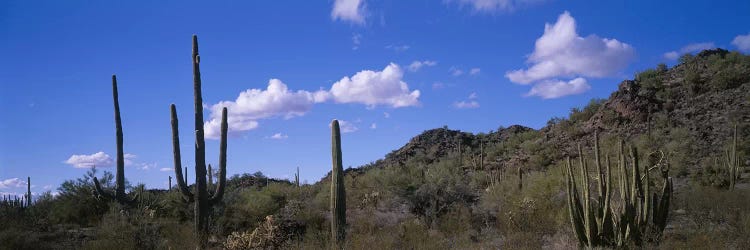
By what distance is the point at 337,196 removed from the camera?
1381 cm

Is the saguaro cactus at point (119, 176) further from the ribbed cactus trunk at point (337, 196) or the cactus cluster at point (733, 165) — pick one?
the cactus cluster at point (733, 165)

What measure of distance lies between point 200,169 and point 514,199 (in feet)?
30.4

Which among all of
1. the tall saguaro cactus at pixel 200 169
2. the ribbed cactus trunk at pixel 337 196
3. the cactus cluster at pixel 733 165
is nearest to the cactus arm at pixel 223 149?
the tall saguaro cactus at pixel 200 169

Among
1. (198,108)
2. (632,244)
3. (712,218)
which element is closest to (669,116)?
(712,218)

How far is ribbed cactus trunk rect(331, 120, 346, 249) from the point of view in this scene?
13038 millimetres

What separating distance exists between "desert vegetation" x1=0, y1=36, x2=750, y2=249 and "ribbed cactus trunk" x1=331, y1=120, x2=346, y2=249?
0.11ft

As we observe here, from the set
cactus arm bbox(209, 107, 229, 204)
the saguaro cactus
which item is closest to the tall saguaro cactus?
cactus arm bbox(209, 107, 229, 204)

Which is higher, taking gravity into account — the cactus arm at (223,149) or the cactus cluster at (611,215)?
the cactus arm at (223,149)

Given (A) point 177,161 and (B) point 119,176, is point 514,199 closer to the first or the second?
(A) point 177,161

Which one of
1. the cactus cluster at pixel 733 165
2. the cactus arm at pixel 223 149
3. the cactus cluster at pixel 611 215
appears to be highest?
the cactus arm at pixel 223 149

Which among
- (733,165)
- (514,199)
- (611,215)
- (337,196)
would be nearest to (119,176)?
(337,196)

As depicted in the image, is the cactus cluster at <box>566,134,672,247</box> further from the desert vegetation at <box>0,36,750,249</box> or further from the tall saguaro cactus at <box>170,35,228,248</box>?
the tall saguaro cactus at <box>170,35,228,248</box>

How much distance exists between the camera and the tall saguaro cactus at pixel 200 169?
1377cm

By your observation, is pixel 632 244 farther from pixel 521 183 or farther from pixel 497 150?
pixel 497 150
